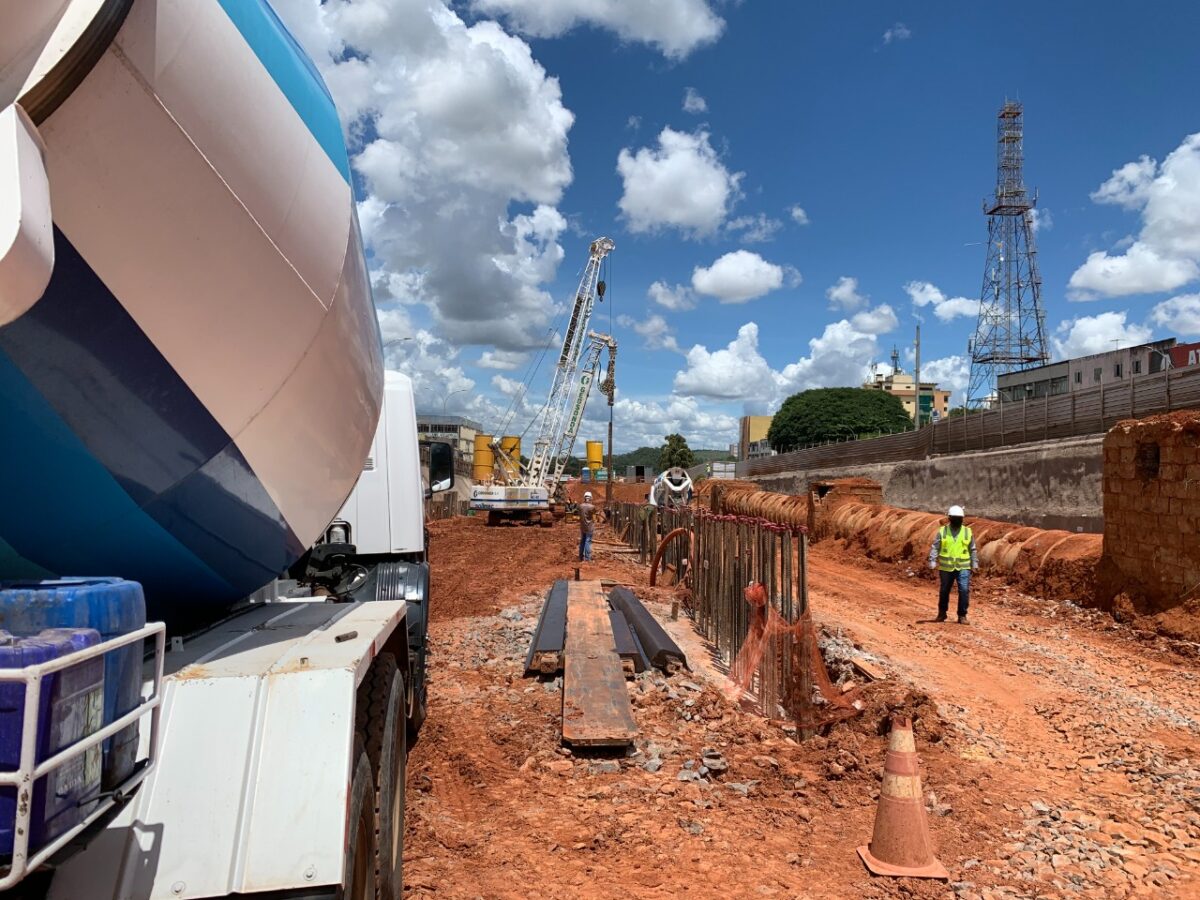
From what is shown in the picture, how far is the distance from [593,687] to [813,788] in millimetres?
2054

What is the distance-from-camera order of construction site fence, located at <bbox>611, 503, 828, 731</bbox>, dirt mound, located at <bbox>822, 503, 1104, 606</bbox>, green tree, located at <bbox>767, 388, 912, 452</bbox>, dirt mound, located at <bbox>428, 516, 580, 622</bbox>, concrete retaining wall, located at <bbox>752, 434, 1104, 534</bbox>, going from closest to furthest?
construction site fence, located at <bbox>611, 503, 828, 731</bbox>, dirt mound, located at <bbox>822, 503, 1104, 606</bbox>, dirt mound, located at <bbox>428, 516, 580, 622</bbox>, concrete retaining wall, located at <bbox>752, 434, 1104, 534</bbox>, green tree, located at <bbox>767, 388, 912, 452</bbox>

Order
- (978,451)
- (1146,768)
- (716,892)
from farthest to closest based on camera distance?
(978,451), (1146,768), (716,892)

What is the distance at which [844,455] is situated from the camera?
4038 centimetres

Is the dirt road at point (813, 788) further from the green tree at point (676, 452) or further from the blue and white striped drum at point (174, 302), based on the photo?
the green tree at point (676, 452)

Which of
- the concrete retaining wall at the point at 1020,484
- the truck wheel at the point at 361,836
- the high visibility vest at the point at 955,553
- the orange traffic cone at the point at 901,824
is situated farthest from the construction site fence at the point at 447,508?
the truck wheel at the point at 361,836

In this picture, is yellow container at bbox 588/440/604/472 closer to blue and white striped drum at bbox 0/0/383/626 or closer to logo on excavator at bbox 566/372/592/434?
logo on excavator at bbox 566/372/592/434

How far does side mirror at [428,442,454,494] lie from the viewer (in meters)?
6.97

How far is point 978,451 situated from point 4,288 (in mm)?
29048

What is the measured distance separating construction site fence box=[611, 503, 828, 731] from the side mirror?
2.85 meters

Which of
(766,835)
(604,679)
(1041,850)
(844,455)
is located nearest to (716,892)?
(766,835)

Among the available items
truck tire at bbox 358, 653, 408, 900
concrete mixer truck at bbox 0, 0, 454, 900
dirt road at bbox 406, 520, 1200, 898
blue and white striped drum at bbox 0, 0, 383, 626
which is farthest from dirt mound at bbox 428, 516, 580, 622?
blue and white striped drum at bbox 0, 0, 383, 626

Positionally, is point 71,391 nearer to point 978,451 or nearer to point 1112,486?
point 1112,486

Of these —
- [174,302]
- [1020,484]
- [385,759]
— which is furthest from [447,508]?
[174,302]

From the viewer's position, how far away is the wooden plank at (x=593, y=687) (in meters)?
5.62
